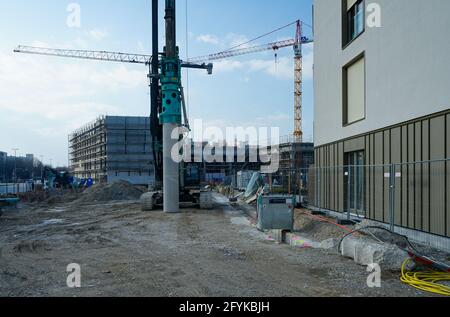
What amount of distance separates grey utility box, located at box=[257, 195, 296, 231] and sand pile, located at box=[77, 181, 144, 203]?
856 inches

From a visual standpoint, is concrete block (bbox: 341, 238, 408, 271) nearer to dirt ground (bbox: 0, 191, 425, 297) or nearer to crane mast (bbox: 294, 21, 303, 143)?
dirt ground (bbox: 0, 191, 425, 297)

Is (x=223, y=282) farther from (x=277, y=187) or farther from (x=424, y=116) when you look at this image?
(x=277, y=187)

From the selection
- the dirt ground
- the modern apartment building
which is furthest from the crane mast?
the dirt ground

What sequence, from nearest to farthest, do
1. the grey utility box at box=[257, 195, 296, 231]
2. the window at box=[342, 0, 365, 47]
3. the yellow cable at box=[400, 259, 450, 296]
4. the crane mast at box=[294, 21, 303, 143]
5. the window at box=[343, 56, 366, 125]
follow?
the yellow cable at box=[400, 259, 450, 296], the grey utility box at box=[257, 195, 296, 231], the window at box=[343, 56, 366, 125], the window at box=[342, 0, 365, 47], the crane mast at box=[294, 21, 303, 143]

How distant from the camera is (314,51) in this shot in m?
19.8

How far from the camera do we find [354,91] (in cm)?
1538

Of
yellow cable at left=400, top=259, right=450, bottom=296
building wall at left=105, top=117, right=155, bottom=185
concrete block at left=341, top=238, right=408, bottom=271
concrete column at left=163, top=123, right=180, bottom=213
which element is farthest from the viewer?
building wall at left=105, top=117, right=155, bottom=185

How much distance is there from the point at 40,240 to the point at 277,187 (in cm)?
1311

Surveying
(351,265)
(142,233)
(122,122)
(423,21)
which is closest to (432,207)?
(351,265)

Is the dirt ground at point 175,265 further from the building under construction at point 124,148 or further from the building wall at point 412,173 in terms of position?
the building under construction at point 124,148

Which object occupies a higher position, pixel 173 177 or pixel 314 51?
pixel 314 51

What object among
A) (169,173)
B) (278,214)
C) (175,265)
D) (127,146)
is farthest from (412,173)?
(127,146)

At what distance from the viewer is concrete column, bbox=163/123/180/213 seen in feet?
61.7

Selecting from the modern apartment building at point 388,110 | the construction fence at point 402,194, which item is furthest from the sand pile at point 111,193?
the construction fence at point 402,194
